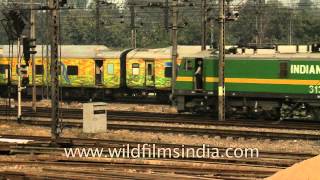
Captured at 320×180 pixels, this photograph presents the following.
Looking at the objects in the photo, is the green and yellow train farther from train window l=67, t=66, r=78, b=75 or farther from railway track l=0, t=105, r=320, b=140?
train window l=67, t=66, r=78, b=75

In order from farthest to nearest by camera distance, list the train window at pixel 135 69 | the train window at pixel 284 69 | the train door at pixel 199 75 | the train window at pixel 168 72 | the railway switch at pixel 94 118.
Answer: the train window at pixel 135 69
the train window at pixel 168 72
the train door at pixel 199 75
the train window at pixel 284 69
the railway switch at pixel 94 118

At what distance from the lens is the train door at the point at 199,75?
93.7ft

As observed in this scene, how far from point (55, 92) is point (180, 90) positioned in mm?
11150

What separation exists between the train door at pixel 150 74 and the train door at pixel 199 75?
10260 mm

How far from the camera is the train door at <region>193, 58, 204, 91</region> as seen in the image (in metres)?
28.5

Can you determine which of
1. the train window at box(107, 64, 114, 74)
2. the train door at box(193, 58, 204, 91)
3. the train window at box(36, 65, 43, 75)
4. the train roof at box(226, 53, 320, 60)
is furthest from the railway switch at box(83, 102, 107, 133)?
the train window at box(36, 65, 43, 75)

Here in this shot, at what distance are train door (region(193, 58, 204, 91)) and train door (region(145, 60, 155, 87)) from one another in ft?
33.7

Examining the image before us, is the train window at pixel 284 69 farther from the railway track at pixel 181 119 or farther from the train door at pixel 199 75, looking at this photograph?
the train door at pixel 199 75

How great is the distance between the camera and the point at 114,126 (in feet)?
80.5

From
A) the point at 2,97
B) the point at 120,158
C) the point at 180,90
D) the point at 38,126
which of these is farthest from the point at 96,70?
the point at 120,158

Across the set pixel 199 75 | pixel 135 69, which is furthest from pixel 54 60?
pixel 135 69

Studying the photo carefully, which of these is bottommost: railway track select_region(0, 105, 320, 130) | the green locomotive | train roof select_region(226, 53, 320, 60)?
railway track select_region(0, 105, 320, 130)

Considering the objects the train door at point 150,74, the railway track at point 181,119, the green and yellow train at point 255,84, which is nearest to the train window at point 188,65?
the green and yellow train at point 255,84

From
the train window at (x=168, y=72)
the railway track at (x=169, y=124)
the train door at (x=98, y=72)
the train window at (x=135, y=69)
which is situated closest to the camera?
the railway track at (x=169, y=124)
